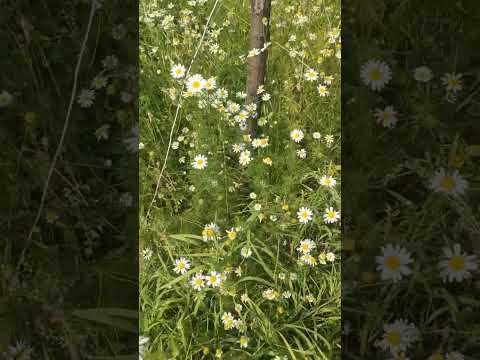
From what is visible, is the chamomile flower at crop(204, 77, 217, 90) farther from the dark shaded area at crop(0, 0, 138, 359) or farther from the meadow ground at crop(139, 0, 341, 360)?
the dark shaded area at crop(0, 0, 138, 359)

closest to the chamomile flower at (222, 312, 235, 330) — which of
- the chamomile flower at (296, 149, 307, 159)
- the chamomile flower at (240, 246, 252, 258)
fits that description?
the chamomile flower at (240, 246, 252, 258)

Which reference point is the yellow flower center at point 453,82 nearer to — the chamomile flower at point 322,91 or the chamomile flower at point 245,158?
the chamomile flower at point 322,91

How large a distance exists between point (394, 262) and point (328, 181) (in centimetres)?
28

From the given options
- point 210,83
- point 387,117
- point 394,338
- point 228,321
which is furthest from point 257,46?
point 394,338

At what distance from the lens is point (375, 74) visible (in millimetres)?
1311

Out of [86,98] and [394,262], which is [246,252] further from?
[86,98]

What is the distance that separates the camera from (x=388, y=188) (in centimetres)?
125

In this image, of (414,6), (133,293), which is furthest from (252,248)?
(414,6)

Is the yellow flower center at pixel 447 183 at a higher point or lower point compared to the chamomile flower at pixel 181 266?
higher

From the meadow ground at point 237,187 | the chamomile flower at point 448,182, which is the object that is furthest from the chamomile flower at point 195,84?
the chamomile flower at point 448,182

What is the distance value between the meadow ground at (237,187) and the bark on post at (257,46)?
39 millimetres

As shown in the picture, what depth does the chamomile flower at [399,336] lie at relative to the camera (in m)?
1.13

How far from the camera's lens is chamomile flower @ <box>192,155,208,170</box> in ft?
4.30

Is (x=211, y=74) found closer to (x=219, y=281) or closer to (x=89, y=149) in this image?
(x=89, y=149)
